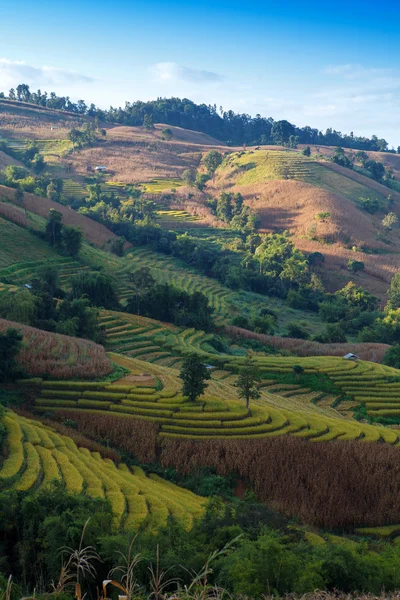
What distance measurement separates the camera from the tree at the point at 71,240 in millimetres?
50719

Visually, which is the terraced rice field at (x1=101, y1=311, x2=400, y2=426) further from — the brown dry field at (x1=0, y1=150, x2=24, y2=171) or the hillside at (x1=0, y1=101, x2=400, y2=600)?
the brown dry field at (x1=0, y1=150, x2=24, y2=171)

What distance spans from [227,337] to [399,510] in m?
23.9

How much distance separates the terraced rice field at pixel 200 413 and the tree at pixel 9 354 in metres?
1.51

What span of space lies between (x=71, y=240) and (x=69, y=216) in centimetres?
1435

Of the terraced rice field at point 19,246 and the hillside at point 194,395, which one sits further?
the terraced rice field at point 19,246

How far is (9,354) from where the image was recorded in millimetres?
25766

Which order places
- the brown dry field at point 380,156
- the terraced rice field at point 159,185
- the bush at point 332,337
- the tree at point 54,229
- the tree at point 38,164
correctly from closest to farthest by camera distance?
the bush at point 332,337, the tree at point 54,229, the tree at point 38,164, the terraced rice field at point 159,185, the brown dry field at point 380,156

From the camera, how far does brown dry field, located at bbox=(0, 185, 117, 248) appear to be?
60.3 meters

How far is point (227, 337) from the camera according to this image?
4216 cm

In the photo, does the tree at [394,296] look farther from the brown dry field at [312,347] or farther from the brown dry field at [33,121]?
the brown dry field at [33,121]

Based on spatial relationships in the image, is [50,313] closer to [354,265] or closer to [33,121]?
[354,265]

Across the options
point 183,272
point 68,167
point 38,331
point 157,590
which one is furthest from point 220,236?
point 157,590

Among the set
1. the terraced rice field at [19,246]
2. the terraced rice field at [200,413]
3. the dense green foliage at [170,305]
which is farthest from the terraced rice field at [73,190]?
the terraced rice field at [200,413]

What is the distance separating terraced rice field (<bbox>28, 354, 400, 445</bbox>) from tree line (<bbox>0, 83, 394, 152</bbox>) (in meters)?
109
